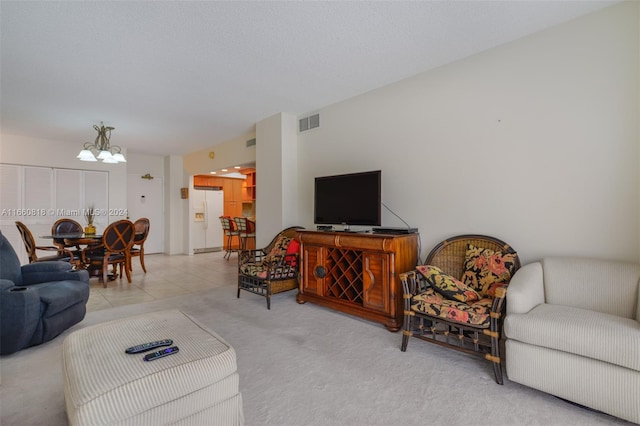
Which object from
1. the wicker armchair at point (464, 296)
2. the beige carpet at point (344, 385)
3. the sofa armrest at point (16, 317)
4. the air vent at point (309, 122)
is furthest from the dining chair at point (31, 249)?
the wicker armchair at point (464, 296)

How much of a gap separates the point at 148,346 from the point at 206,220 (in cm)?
761

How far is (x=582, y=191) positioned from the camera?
2477 mm

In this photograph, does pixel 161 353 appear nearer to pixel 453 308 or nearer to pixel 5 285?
pixel 453 308

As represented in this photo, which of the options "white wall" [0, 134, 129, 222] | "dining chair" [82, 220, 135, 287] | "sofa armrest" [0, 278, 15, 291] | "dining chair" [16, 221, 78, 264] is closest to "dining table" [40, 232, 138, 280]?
"dining chair" [82, 220, 135, 287]

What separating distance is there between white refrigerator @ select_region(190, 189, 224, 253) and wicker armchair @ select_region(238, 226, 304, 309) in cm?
487

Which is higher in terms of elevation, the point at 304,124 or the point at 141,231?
the point at 304,124

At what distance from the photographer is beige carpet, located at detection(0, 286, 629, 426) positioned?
1.73m

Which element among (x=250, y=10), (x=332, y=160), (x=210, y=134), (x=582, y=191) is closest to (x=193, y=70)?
(x=250, y=10)

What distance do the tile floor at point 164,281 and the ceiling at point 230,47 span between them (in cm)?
278

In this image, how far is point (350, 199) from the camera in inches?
144

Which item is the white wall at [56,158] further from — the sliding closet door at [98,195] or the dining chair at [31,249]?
the dining chair at [31,249]

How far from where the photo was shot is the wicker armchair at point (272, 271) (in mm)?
3793

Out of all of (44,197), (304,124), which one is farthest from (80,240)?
(304,124)

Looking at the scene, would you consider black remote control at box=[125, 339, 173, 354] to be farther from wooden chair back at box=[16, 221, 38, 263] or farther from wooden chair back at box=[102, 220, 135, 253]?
wooden chair back at box=[16, 221, 38, 263]
